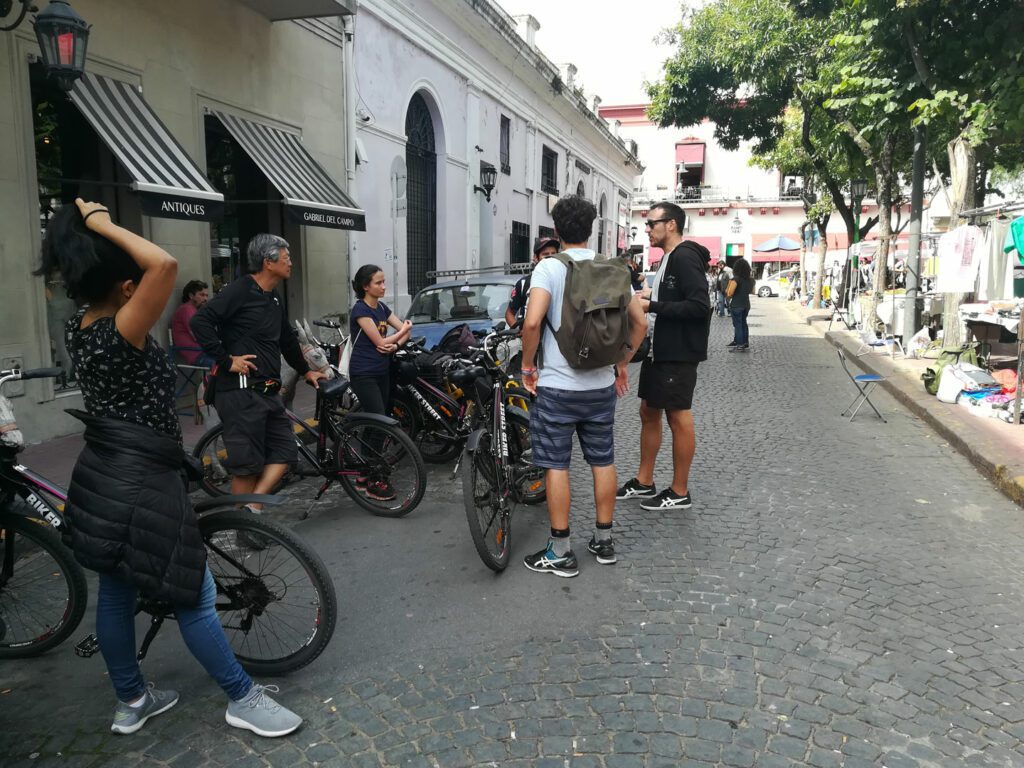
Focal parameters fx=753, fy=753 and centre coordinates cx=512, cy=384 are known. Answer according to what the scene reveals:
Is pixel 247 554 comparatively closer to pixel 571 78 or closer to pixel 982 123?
pixel 982 123

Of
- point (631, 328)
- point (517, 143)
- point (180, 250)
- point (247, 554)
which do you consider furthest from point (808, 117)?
point (247, 554)

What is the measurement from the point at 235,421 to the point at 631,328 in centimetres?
231

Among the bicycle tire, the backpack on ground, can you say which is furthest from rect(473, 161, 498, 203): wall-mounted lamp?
the backpack on ground

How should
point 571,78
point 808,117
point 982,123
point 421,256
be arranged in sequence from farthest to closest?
point 571,78 → point 808,117 → point 421,256 → point 982,123

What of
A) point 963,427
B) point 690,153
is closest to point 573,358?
point 963,427

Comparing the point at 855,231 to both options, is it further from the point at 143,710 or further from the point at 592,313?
the point at 143,710

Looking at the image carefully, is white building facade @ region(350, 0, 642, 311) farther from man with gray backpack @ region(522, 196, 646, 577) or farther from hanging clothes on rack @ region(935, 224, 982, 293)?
hanging clothes on rack @ region(935, 224, 982, 293)

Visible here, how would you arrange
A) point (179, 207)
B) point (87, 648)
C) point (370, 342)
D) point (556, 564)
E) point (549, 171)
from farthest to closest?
point (549, 171) → point (179, 207) → point (370, 342) → point (556, 564) → point (87, 648)

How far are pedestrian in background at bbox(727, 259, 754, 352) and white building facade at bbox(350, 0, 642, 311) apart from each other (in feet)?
20.0

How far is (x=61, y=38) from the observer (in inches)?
229

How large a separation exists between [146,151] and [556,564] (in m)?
6.17

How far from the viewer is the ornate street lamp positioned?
5.73 m

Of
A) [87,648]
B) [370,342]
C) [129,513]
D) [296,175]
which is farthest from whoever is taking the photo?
[296,175]

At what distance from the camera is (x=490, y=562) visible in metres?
3.92
